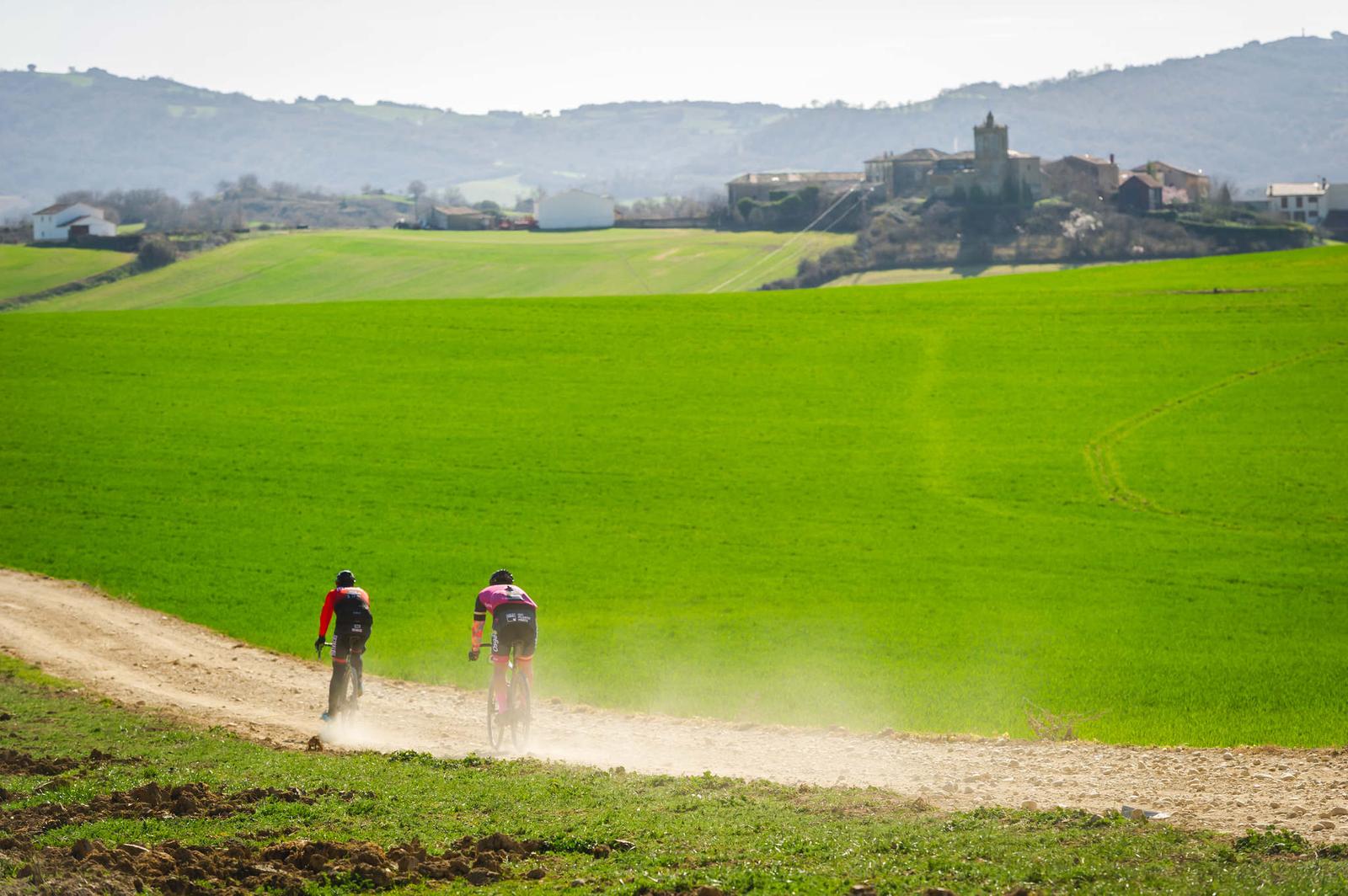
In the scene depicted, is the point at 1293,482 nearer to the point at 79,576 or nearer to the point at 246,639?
the point at 246,639

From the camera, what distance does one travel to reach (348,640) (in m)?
20.7

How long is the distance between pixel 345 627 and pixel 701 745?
579cm

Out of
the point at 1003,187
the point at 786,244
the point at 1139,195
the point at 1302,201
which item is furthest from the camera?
the point at 1302,201

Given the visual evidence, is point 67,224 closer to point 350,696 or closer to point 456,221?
point 456,221

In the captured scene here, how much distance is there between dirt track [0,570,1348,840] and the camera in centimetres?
1609

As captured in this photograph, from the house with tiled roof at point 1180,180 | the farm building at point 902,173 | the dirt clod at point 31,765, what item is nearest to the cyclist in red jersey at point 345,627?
the dirt clod at point 31,765

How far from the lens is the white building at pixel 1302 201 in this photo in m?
182

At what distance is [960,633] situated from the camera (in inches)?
1129

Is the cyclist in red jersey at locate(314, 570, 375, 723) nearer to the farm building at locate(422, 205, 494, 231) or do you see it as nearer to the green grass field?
the green grass field

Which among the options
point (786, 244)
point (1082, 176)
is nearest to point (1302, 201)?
point (1082, 176)

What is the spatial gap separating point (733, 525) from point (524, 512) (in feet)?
20.4

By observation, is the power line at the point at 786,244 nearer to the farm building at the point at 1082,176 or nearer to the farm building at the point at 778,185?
the farm building at the point at 778,185

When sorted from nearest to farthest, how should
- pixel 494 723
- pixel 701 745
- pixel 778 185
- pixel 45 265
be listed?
pixel 494 723 < pixel 701 745 < pixel 45 265 < pixel 778 185

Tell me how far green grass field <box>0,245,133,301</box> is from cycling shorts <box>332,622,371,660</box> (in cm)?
10400
